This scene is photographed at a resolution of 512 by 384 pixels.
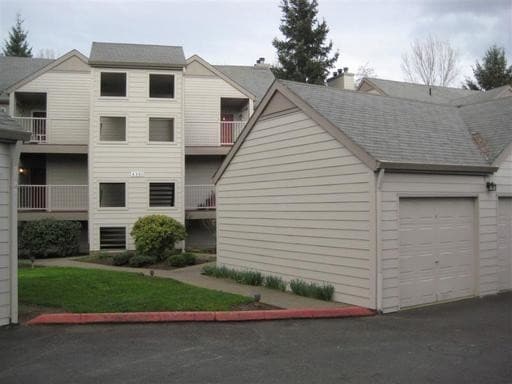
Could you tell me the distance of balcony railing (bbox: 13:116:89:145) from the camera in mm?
24047

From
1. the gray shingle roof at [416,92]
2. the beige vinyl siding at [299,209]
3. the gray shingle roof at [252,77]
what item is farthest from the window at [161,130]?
the gray shingle roof at [416,92]

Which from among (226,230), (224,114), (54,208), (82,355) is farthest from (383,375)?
(224,114)

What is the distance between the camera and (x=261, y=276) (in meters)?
12.8

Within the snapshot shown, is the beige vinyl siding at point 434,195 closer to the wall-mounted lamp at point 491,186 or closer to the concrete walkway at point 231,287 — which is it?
the wall-mounted lamp at point 491,186

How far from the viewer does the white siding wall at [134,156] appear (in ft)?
73.7

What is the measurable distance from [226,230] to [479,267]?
21.9 feet

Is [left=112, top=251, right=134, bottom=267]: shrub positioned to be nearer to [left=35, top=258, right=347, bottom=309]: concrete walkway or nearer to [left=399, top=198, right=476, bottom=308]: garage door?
[left=35, top=258, right=347, bottom=309]: concrete walkway

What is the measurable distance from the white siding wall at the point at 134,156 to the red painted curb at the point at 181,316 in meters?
14.1

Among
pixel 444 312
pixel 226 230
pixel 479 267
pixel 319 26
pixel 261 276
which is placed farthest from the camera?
pixel 319 26

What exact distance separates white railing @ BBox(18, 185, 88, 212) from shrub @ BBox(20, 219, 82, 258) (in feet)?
7.31

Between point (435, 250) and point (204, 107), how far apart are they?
57.4 ft

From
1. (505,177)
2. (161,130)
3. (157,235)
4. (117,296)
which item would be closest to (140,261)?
(157,235)

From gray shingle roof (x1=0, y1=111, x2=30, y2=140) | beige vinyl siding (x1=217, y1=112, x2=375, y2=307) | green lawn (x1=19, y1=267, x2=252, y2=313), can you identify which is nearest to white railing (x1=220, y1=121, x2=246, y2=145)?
beige vinyl siding (x1=217, y1=112, x2=375, y2=307)

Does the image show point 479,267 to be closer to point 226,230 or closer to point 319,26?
point 226,230
